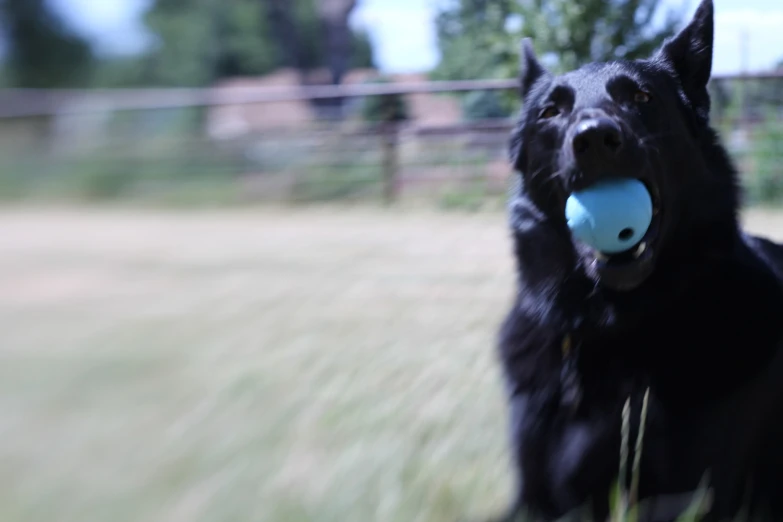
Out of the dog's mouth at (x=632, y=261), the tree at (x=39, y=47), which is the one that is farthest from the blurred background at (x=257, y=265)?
the dog's mouth at (x=632, y=261)

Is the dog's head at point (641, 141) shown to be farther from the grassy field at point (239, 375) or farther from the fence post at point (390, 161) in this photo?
the fence post at point (390, 161)

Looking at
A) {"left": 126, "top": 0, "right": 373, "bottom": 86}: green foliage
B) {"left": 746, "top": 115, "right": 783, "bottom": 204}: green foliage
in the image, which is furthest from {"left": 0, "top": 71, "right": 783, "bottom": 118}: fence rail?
{"left": 746, "top": 115, "right": 783, "bottom": 204}: green foliage

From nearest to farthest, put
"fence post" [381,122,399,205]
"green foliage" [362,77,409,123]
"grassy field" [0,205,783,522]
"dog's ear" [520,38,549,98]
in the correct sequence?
1. "grassy field" [0,205,783,522]
2. "dog's ear" [520,38,549,98]
3. "green foliage" [362,77,409,123]
4. "fence post" [381,122,399,205]

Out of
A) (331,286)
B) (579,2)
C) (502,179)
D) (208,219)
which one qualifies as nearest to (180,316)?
(208,219)

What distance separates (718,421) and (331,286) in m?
2.28

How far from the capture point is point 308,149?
13.6 ft

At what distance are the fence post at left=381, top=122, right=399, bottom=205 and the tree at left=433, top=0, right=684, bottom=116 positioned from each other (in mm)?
878

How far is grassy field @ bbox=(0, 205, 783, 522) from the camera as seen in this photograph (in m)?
1.69

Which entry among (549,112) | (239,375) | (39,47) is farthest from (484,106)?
(39,47)

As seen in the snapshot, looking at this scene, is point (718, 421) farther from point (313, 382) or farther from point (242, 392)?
point (242, 392)

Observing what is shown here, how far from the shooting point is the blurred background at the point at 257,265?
1781mm

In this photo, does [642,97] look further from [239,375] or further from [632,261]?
[239,375]

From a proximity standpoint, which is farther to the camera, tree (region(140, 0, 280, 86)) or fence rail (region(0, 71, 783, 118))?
tree (region(140, 0, 280, 86))

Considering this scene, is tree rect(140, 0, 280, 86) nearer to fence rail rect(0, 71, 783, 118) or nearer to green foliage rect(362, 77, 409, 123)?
fence rail rect(0, 71, 783, 118)
